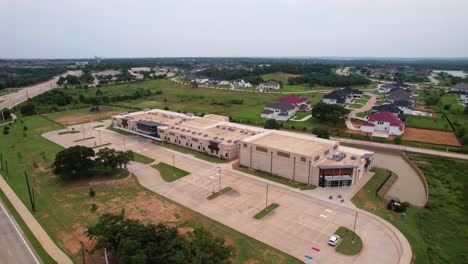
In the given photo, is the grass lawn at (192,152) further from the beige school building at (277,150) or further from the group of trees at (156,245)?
the group of trees at (156,245)

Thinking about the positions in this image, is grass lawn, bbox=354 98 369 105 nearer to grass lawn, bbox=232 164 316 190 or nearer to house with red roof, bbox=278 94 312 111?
house with red roof, bbox=278 94 312 111

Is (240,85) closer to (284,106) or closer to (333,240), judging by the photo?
(284,106)

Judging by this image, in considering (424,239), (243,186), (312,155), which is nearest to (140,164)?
(243,186)

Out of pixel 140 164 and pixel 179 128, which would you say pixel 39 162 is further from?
pixel 179 128

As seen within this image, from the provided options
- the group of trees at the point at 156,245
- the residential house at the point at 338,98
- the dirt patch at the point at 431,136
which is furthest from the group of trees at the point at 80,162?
the residential house at the point at 338,98

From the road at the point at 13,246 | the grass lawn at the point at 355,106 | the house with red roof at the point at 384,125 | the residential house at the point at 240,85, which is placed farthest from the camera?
the residential house at the point at 240,85
